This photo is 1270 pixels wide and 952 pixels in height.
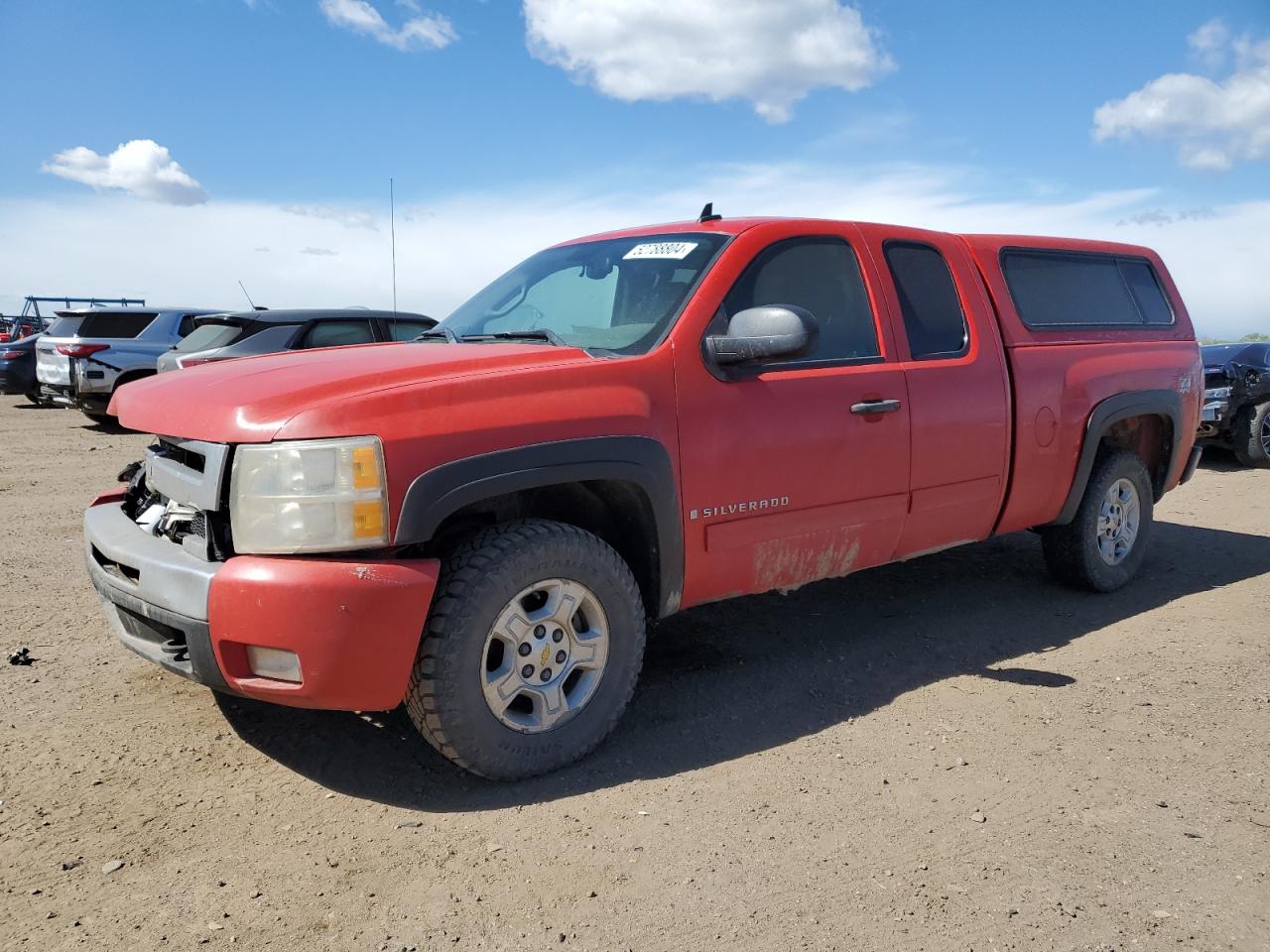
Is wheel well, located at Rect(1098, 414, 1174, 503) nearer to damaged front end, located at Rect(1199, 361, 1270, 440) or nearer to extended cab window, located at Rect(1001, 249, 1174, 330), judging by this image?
extended cab window, located at Rect(1001, 249, 1174, 330)

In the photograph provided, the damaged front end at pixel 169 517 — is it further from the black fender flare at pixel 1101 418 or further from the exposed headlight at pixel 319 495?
the black fender flare at pixel 1101 418

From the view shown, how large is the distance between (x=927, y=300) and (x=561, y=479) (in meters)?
2.18

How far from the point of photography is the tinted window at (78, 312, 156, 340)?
12.8 meters

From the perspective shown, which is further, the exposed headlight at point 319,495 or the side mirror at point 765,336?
the side mirror at point 765,336

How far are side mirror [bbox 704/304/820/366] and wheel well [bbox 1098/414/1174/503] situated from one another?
283 cm

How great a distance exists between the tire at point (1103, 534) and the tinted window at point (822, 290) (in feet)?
6.31

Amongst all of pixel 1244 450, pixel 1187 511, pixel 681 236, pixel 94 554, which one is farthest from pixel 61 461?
pixel 1244 450

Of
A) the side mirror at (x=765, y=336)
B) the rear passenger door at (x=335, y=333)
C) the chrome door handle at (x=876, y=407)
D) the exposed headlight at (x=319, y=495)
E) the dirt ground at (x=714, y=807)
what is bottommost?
the dirt ground at (x=714, y=807)

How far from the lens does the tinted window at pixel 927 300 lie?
13.6 feet

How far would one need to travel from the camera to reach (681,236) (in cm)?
386

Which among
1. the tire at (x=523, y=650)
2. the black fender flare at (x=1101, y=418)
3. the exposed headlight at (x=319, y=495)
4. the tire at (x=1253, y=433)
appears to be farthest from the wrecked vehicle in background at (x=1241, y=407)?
the exposed headlight at (x=319, y=495)

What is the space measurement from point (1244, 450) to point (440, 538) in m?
10.6

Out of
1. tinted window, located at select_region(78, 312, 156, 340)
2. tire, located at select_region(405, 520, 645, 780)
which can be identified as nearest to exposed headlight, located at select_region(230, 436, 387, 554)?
tire, located at select_region(405, 520, 645, 780)

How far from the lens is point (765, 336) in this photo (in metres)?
3.27
